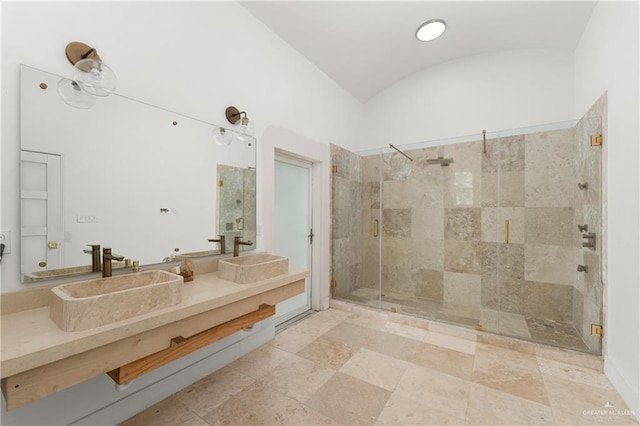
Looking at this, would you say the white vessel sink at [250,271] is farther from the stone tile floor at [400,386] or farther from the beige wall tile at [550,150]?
the beige wall tile at [550,150]

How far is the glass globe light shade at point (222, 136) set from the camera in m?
2.17

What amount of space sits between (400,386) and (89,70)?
107 inches

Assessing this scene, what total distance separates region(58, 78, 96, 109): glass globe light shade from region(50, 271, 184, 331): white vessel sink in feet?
3.15

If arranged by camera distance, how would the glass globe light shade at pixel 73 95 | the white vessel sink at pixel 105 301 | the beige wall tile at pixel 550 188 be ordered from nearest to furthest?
1. the white vessel sink at pixel 105 301
2. the glass globe light shade at pixel 73 95
3. the beige wall tile at pixel 550 188

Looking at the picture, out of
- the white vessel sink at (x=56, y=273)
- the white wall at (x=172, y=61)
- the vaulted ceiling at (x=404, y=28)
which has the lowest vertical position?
the white vessel sink at (x=56, y=273)

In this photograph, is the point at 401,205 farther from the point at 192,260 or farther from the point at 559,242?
the point at 192,260

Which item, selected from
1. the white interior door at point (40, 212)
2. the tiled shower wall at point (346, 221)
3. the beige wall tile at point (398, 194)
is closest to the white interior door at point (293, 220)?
the tiled shower wall at point (346, 221)

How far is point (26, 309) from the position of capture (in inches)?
51.9

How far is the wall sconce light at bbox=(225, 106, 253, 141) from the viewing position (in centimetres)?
225

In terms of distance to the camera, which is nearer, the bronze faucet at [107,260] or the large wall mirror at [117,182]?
the large wall mirror at [117,182]

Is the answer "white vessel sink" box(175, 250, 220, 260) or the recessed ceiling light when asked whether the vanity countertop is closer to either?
"white vessel sink" box(175, 250, 220, 260)

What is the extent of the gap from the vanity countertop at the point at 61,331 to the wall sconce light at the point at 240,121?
4.33 feet

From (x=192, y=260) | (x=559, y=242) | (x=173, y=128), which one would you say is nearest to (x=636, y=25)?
(x=559, y=242)

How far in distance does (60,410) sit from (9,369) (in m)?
0.74
